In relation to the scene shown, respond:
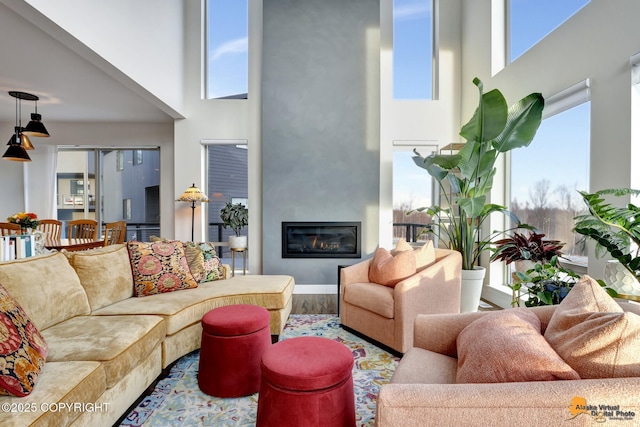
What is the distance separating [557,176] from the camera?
316cm

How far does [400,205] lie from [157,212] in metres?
4.02

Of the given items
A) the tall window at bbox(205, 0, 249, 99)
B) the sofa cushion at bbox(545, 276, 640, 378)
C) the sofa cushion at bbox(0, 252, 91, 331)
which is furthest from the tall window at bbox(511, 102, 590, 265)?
the tall window at bbox(205, 0, 249, 99)

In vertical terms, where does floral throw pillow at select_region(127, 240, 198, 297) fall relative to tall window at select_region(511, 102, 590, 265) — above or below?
below

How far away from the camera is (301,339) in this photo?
67.1 inches

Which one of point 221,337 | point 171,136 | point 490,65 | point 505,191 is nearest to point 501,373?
point 221,337

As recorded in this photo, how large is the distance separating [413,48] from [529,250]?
12.1 feet

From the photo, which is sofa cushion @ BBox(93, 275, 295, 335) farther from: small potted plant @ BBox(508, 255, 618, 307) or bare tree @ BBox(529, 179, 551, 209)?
bare tree @ BBox(529, 179, 551, 209)

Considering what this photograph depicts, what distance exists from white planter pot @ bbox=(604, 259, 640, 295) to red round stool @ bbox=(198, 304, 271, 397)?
2.08 metres

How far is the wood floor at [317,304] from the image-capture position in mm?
3666

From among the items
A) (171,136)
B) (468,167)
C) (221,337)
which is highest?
(171,136)

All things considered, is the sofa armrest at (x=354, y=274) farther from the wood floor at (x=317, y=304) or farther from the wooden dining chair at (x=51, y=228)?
the wooden dining chair at (x=51, y=228)

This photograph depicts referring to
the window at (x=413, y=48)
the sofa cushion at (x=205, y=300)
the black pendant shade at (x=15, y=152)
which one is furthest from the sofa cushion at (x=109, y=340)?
the window at (x=413, y=48)

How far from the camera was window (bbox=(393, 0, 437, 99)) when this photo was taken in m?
4.91

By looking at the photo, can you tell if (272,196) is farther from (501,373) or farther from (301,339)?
(501,373)
